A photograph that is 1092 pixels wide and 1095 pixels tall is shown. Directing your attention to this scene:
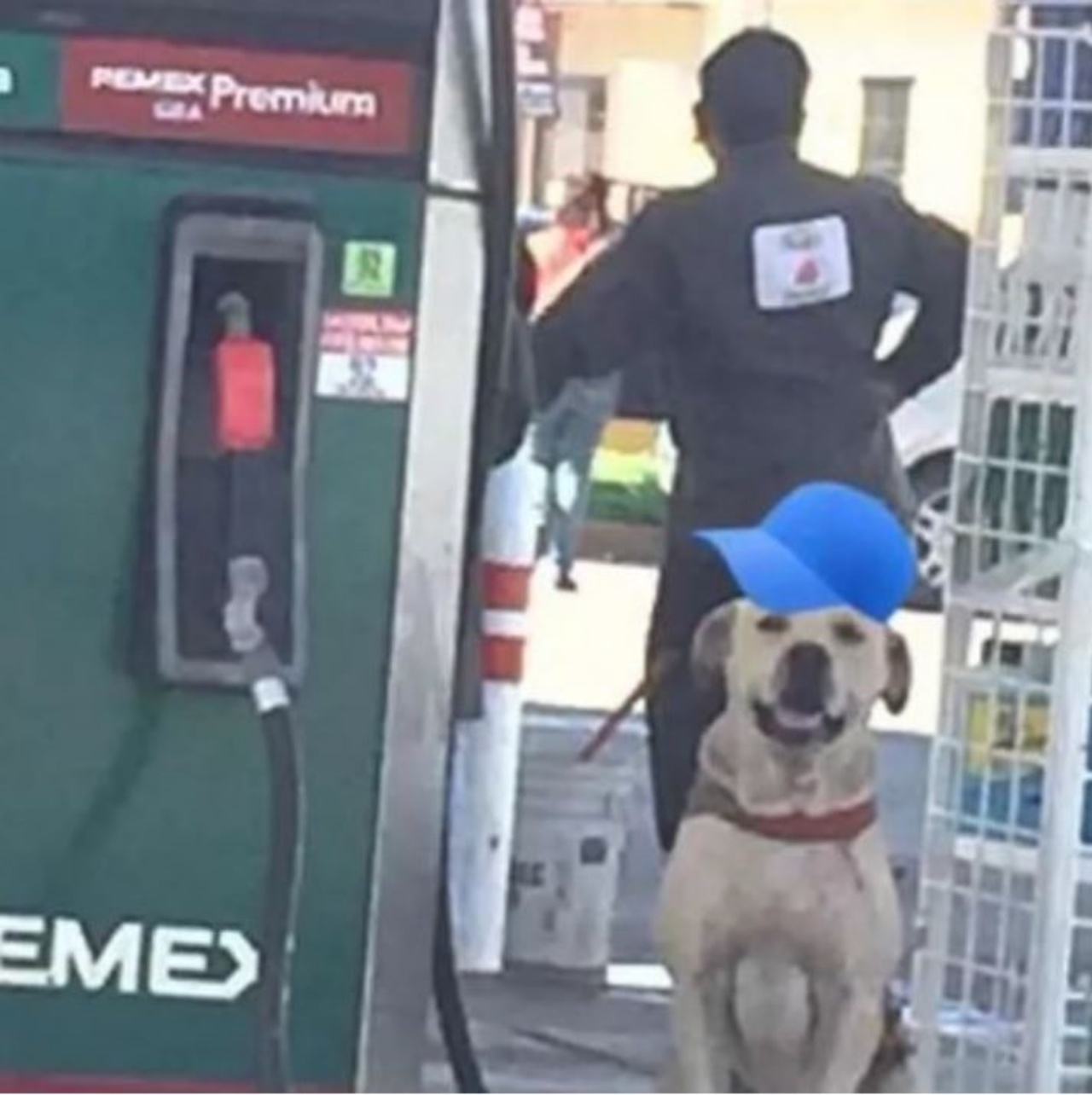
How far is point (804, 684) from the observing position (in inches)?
218

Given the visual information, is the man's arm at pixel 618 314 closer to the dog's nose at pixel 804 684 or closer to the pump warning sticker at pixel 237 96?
the dog's nose at pixel 804 684

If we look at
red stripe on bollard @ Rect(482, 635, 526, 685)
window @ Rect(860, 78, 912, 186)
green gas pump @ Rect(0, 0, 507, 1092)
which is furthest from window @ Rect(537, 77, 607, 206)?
green gas pump @ Rect(0, 0, 507, 1092)

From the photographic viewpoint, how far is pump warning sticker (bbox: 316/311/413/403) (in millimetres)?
4457

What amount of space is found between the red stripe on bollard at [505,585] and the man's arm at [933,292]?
133 centimetres

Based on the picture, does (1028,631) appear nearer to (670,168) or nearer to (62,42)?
(62,42)

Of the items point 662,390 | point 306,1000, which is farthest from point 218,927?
point 662,390

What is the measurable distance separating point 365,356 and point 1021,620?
82.1 inches

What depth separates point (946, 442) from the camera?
663 inches

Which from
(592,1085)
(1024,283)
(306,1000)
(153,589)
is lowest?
(592,1085)

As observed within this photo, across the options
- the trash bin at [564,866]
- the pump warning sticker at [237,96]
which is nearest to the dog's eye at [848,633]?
the pump warning sticker at [237,96]

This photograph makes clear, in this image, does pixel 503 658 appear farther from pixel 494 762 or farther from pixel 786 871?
pixel 786 871

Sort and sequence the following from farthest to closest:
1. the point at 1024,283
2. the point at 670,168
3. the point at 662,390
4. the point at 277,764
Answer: the point at 670,168 < the point at 662,390 < the point at 1024,283 < the point at 277,764

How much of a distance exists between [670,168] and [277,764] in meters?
26.3

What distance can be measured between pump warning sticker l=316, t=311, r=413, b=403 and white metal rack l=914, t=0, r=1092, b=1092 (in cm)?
184
